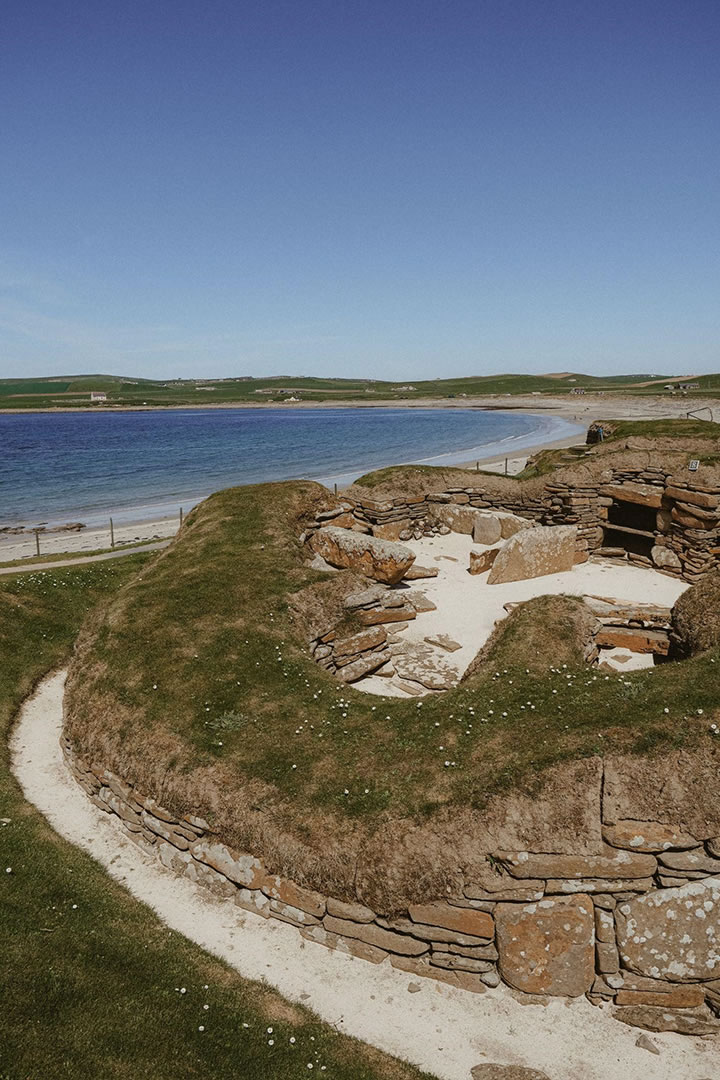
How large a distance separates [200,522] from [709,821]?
19015 millimetres

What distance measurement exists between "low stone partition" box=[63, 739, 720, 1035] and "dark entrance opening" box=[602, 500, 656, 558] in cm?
1652

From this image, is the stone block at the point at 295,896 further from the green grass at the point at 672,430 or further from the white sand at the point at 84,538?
the white sand at the point at 84,538

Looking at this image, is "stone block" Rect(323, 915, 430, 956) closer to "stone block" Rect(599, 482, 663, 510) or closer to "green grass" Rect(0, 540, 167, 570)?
"stone block" Rect(599, 482, 663, 510)

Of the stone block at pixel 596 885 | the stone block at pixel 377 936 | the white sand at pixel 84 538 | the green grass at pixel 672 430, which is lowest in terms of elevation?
the stone block at pixel 377 936

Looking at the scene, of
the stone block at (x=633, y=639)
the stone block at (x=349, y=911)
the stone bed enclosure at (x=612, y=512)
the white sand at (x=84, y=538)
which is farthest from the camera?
the white sand at (x=84, y=538)

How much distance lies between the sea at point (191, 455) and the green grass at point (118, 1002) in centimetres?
4388

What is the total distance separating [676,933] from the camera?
8359mm

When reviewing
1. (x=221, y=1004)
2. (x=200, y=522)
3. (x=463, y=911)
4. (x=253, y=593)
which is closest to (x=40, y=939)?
(x=221, y=1004)

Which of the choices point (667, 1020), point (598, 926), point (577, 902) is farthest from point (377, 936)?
point (667, 1020)

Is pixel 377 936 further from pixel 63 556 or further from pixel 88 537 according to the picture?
pixel 88 537

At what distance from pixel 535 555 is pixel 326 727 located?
40.1ft

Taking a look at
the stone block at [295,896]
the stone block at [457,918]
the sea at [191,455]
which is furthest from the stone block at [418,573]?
the sea at [191,455]

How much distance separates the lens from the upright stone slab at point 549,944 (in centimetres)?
850

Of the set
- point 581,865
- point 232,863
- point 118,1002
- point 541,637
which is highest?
point 541,637
